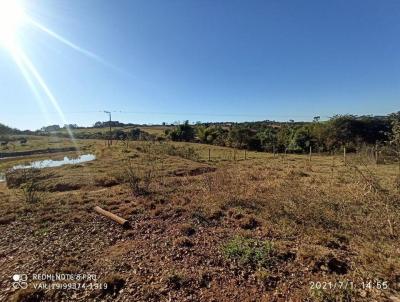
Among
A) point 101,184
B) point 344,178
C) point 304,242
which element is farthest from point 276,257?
point 101,184

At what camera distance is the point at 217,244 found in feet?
17.8

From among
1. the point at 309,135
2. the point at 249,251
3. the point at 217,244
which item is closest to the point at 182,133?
the point at 309,135

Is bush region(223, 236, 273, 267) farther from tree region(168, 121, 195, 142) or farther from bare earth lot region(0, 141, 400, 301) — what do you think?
tree region(168, 121, 195, 142)

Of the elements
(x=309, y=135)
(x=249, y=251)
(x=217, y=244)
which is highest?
(x=309, y=135)

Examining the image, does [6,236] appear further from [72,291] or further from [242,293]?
[242,293]

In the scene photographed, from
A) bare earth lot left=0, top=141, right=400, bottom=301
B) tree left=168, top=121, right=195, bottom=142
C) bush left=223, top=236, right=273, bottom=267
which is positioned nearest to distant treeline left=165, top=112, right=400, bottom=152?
tree left=168, top=121, right=195, bottom=142

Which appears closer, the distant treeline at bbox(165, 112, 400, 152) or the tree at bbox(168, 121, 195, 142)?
the distant treeline at bbox(165, 112, 400, 152)

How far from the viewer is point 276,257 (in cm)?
470

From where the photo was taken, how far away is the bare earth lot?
13.0 feet

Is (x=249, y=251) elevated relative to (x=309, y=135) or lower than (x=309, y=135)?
lower

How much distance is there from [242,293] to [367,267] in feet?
7.49

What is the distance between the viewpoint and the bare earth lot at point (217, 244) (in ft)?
13.0

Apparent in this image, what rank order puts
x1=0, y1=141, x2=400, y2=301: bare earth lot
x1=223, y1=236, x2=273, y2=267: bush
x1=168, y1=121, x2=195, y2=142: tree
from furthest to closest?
x1=168, y1=121, x2=195, y2=142: tree < x1=223, y1=236, x2=273, y2=267: bush < x1=0, y1=141, x2=400, y2=301: bare earth lot

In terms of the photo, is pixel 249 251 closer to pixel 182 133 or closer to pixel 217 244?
pixel 217 244
